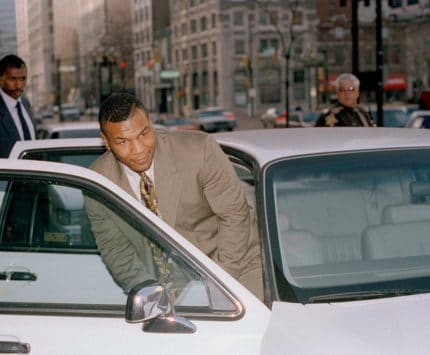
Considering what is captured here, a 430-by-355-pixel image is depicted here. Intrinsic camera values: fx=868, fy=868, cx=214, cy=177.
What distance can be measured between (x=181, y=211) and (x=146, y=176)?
219 mm

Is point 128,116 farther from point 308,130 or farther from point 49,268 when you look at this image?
point 308,130

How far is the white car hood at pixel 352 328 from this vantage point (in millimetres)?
2617

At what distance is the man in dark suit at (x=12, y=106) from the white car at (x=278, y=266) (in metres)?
3.27

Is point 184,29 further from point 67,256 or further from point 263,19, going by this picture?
point 67,256

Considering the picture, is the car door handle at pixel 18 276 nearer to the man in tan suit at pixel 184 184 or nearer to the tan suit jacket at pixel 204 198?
the man in tan suit at pixel 184 184

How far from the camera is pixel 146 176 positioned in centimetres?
355

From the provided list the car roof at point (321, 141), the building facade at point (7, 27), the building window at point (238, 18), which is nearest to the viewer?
the car roof at point (321, 141)

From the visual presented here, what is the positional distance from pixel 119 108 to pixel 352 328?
125 centimetres

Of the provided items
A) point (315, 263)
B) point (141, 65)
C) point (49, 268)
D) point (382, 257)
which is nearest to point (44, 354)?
point (49, 268)

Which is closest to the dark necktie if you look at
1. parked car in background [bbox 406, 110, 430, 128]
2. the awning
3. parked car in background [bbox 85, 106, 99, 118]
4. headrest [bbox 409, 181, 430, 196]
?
headrest [bbox 409, 181, 430, 196]

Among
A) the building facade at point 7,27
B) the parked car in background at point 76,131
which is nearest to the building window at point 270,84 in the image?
the building facade at point 7,27

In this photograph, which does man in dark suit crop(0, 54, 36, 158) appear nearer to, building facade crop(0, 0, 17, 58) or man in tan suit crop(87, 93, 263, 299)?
man in tan suit crop(87, 93, 263, 299)

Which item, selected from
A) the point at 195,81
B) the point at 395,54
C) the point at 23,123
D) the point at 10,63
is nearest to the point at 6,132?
the point at 23,123

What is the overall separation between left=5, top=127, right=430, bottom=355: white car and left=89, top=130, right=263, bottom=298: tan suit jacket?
136 mm
